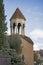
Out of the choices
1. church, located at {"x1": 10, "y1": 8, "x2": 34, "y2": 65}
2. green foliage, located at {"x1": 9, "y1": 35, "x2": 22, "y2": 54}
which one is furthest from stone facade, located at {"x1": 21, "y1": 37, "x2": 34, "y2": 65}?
green foliage, located at {"x1": 9, "y1": 35, "x2": 22, "y2": 54}

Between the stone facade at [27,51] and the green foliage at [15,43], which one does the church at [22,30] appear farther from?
the green foliage at [15,43]

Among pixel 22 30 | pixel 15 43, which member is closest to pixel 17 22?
pixel 22 30

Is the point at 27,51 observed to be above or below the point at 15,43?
below

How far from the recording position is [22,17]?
156 feet

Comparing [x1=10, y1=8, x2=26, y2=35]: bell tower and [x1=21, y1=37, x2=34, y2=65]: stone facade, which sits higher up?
[x1=10, y1=8, x2=26, y2=35]: bell tower

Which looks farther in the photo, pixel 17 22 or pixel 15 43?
pixel 17 22

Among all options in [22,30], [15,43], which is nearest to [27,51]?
[22,30]

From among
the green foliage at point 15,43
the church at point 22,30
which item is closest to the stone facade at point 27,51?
the church at point 22,30

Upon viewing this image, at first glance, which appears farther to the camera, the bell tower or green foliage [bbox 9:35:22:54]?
the bell tower

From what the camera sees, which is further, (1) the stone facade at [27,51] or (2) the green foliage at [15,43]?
(1) the stone facade at [27,51]

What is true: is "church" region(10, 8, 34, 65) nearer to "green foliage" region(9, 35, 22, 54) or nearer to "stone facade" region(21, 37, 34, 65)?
"stone facade" region(21, 37, 34, 65)

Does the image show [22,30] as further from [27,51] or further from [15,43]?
[15,43]

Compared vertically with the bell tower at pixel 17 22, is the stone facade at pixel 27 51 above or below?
below

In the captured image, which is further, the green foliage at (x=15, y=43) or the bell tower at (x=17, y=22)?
the bell tower at (x=17, y=22)
